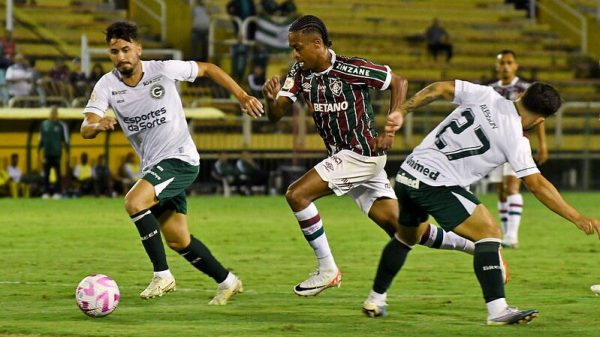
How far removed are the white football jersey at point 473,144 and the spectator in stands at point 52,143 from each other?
17.6m

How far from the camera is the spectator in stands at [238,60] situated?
104ft

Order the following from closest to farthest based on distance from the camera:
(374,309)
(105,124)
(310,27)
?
1. (374,309)
2. (105,124)
3. (310,27)

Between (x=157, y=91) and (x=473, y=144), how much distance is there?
2802mm

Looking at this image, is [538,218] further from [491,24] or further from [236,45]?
[491,24]

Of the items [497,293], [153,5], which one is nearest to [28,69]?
[153,5]

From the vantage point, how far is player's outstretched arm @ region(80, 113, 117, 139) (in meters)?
10.5

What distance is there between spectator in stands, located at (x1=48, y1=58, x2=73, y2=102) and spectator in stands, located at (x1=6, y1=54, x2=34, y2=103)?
19.2 inches

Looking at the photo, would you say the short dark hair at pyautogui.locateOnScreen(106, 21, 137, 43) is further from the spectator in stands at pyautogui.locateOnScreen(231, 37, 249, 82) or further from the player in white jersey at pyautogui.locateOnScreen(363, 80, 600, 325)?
the spectator in stands at pyautogui.locateOnScreen(231, 37, 249, 82)

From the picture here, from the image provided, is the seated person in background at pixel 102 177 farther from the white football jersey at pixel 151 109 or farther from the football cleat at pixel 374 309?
the football cleat at pixel 374 309

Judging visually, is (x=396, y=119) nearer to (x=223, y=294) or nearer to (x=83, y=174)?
(x=223, y=294)

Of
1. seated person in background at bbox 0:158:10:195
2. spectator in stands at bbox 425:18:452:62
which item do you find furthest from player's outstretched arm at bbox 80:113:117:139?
spectator in stands at bbox 425:18:452:62

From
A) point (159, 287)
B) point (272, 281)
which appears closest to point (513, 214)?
point (272, 281)

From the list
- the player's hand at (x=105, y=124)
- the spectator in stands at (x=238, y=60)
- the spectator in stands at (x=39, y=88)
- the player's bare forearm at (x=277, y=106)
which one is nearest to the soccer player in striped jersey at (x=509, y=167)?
the player's bare forearm at (x=277, y=106)

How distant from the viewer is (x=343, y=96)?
37.1 ft
